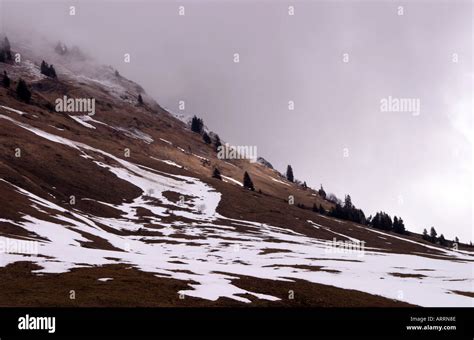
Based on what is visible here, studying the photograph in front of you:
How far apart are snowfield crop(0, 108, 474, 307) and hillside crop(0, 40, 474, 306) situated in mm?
299

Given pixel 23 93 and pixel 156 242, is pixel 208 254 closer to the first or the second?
pixel 156 242

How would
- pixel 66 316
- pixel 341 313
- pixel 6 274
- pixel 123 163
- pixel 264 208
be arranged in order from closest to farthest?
1. pixel 66 316
2. pixel 341 313
3. pixel 6 274
4. pixel 264 208
5. pixel 123 163

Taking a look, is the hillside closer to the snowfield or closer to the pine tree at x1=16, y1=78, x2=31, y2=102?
the snowfield

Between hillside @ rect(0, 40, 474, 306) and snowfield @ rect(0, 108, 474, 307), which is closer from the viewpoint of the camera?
hillside @ rect(0, 40, 474, 306)

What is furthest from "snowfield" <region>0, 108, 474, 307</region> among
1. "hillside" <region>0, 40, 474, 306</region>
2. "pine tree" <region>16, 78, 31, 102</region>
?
"pine tree" <region>16, 78, 31, 102</region>

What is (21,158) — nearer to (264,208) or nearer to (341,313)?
(264,208)

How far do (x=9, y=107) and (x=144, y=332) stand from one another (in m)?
161

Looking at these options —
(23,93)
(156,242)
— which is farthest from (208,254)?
(23,93)

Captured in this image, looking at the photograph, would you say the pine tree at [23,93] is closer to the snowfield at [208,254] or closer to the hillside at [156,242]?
the hillside at [156,242]

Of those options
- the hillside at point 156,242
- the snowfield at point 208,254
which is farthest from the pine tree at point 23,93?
the snowfield at point 208,254

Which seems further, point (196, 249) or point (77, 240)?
point (196, 249)

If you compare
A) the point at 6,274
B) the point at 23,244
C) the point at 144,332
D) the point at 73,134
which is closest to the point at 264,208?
the point at 73,134

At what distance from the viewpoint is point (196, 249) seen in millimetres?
78500

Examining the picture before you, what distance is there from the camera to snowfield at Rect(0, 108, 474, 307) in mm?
46500
